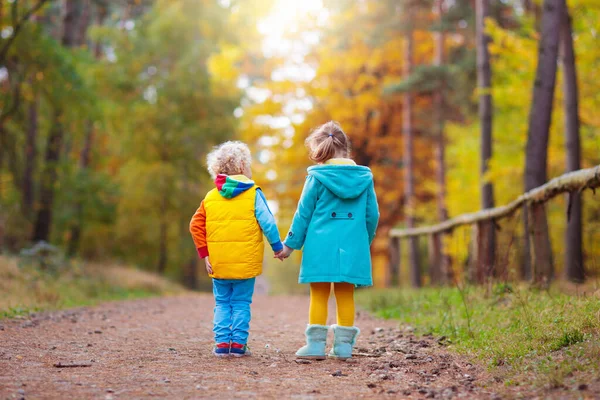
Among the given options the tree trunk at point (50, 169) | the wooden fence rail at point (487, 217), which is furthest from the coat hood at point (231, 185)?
the tree trunk at point (50, 169)

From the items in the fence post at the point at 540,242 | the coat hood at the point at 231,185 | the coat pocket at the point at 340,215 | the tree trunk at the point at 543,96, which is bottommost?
the fence post at the point at 540,242

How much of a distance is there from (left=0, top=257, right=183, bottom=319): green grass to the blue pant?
10.2 feet

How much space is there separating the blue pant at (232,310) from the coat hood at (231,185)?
0.71 metres

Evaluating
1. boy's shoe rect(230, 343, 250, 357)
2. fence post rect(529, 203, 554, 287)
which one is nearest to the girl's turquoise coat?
boy's shoe rect(230, 343, 250, 357)

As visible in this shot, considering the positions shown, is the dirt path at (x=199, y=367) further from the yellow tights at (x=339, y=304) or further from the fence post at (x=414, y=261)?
the fence post at (x=414, y=261)

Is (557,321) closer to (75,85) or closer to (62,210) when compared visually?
(75,85)

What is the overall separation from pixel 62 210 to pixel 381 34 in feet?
34.6

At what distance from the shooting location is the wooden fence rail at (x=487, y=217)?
6.60 metres

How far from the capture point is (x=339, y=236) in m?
5.20

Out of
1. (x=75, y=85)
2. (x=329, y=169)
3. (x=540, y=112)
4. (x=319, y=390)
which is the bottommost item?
(x=319, y=390)

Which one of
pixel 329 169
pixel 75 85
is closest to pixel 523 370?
pixel 329 169

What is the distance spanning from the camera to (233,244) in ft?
17.4

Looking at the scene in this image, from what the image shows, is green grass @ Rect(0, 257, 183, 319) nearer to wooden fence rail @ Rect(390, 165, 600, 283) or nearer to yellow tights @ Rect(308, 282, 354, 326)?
yellow tights @ Rect(308, 282, 354, 326)

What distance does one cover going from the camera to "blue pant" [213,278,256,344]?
17.4 feet
